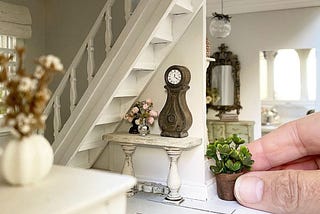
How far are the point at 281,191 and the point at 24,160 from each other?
1975mm

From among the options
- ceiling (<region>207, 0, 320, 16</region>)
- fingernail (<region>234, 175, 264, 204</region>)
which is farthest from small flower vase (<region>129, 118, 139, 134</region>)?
ceiling (<region>207, 0, 320, 16</region>)


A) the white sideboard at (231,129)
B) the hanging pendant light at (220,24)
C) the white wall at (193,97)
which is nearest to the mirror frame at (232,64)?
the white sideboard at (231,129)

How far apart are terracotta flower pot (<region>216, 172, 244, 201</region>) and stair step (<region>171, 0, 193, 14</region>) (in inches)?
60.2

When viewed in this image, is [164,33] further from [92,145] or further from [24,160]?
[24,160]

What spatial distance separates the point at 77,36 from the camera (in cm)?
440

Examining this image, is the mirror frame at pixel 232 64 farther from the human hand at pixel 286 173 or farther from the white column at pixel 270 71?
the human hand at pixel 286 173

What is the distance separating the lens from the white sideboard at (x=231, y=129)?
19.6 ft

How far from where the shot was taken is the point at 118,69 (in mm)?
3133

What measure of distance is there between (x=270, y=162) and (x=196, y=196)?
2.48 feet

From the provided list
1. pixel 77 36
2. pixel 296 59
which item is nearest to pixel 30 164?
pixel 77 36

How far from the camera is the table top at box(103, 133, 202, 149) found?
3.12 meters

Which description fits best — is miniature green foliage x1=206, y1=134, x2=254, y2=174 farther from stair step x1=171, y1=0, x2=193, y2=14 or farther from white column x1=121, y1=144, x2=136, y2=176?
stair step x1=171, y1=0, x2=193, y2=14

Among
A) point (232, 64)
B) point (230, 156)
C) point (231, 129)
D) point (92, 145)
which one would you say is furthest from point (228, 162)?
point (232, 64)

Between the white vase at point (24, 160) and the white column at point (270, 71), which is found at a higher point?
the white column at point (270, 71)
